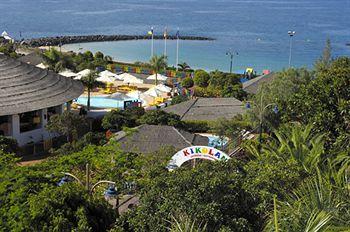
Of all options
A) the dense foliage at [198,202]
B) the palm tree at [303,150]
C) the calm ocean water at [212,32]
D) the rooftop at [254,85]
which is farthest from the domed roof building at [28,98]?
the calm ocean water at [212,32]

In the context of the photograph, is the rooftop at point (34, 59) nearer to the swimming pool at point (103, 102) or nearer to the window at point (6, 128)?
the swimming pool at point (103, 102)

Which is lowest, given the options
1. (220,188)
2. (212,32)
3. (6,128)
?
(212,32)

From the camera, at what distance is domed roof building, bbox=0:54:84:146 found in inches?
1117

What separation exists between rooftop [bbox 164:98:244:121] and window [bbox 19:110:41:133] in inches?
302

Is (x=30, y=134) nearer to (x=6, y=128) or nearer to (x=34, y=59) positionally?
(x=6, y=128)

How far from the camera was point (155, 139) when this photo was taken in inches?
904

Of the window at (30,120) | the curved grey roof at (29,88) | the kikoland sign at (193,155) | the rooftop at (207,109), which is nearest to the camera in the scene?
the kikoland sign at (193,155)

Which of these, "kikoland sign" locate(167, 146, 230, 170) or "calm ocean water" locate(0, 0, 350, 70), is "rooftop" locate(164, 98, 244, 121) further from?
"calm ocean water" locate(0, 0, 350, 70)

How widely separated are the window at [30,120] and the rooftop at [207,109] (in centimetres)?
766

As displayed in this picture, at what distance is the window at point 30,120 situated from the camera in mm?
29672

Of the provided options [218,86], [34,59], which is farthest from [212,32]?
[218,86]

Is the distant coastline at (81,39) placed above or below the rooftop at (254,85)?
below

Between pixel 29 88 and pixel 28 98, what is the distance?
1.09m

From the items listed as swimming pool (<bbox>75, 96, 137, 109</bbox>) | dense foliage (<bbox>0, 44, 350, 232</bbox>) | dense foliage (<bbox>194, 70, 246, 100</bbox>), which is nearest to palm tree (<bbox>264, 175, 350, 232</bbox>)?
dense foliage (<bbox>0, 44, 350, 232</bbox>)
